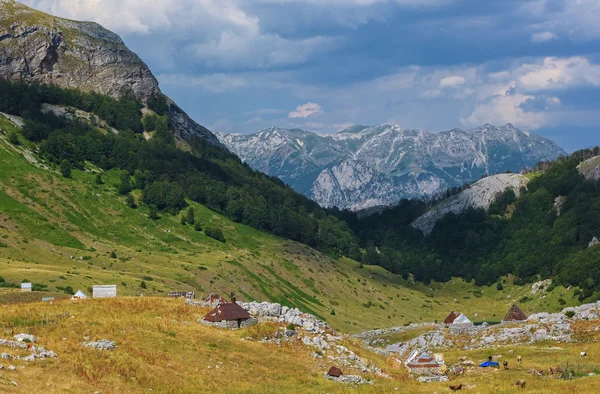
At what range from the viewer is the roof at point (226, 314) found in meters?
70.7

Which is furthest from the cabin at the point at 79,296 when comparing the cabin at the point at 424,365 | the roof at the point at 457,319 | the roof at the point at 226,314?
the roof at the point at 457,319

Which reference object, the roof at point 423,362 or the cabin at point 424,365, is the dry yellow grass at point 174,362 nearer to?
the cabin at point 424,365

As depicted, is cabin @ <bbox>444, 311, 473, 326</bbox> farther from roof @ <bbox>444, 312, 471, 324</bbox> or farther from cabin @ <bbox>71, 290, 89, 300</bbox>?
cabin @ <bbox>71, 290, 89, 300</bbox>

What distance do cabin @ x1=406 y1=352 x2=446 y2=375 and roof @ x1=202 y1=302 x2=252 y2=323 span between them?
64.9 ft

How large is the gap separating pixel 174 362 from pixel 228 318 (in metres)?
16.3

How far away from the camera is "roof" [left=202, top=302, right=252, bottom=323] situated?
70.7 meters

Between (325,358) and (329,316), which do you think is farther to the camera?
(329,316)

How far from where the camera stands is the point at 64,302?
233 feet

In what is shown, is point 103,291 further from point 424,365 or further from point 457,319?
point 457,319

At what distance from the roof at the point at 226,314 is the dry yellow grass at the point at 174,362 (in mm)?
2061

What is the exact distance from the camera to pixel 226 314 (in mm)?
70875

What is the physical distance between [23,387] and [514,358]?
60.9 meters

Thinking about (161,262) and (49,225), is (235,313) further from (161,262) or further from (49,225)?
(49,225)

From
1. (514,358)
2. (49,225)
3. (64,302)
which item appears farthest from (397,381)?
(49,225)
